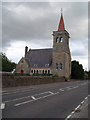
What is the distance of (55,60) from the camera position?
274 feet

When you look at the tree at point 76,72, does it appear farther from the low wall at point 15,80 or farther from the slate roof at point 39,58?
the low wall at point 15,80

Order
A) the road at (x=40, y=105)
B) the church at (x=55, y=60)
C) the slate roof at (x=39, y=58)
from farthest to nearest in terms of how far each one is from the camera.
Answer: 1. the slate roof at (x=39, y=58)
2. the church at (x=55, y=60)
3. the road at (x=40, y=105)

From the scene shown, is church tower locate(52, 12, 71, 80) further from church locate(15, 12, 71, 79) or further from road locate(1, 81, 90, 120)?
road locate(1, 81, 90, 120)

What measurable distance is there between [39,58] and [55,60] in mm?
11654

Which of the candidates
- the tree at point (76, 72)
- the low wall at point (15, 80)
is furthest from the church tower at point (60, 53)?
the low wall at point (15, 80)

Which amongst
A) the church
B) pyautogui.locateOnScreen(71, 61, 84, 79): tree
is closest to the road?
the church

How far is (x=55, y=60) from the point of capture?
274 feet

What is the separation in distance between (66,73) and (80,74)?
636 inches

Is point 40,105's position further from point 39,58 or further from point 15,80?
point 39,58

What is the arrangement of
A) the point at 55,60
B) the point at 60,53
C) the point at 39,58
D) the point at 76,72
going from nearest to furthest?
the point at 60,53, the point at 55,60, the point at 39,58, the point at 76,72

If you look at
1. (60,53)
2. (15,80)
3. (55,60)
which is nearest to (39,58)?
(55,60)

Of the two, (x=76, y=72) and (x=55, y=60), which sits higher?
(x=55, y=60)

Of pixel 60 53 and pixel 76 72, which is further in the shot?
pixel 76 72

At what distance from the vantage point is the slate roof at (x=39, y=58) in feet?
290
